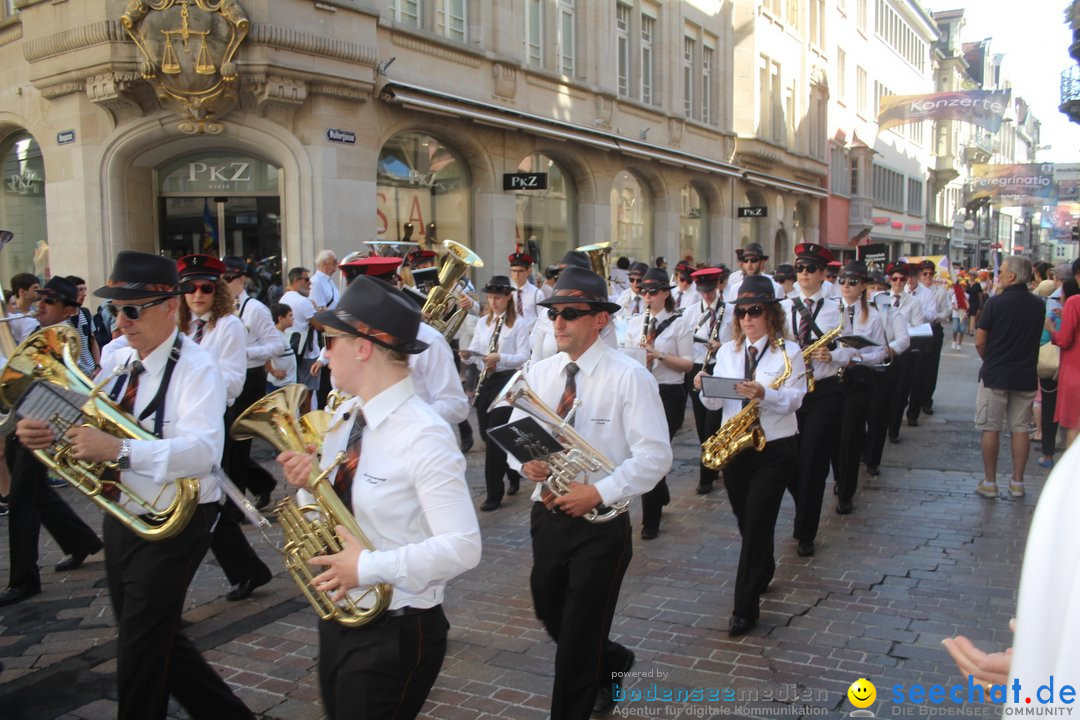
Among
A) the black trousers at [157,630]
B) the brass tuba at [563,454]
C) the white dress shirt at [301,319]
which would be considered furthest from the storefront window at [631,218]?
the black trousers at [157,630]

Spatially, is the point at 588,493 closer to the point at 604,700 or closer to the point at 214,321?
the point at 604,700

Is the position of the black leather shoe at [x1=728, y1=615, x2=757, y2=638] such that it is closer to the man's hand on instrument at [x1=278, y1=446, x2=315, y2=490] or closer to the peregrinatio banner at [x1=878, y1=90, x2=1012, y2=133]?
the man's hand on instrument at [x1=278, y1=446, x2=315, y2=490]

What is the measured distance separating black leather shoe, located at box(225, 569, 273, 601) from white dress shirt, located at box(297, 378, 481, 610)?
11.1 feet

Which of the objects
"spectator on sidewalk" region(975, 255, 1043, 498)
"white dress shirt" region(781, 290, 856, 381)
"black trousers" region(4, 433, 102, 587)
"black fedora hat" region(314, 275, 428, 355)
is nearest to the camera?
"black fedora hat" region(314, 275, 428, 355)

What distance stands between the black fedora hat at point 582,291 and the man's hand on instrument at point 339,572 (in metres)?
1.81

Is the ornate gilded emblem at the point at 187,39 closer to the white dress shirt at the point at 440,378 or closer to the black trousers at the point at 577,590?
the white dress shirt at the point at 440,378

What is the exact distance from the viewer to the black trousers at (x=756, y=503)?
531 cm

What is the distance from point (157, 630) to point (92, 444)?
770mm

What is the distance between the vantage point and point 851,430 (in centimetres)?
812

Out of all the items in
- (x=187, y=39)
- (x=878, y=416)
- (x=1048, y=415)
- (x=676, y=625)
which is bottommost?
(x=676, y=625)

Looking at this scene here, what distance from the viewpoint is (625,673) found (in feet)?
15.1

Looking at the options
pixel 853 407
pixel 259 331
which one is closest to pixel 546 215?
pixel 259 331

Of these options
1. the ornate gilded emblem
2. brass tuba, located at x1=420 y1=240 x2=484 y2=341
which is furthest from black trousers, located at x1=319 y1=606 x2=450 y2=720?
the ornate gilded emblem

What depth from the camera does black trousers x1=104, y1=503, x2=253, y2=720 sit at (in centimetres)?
344
